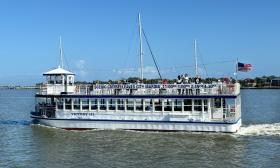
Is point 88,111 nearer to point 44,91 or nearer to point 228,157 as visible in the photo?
point 44,91

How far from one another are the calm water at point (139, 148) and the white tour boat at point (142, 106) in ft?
2.93

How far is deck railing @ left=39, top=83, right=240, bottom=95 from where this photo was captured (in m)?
36.7

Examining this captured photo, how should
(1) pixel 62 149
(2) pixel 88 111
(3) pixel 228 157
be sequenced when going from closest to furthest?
(3) pixel 228 157 → (1) pixel 62 149 → (2) pixel 88 111

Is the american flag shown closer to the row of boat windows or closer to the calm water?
the row of boat windows

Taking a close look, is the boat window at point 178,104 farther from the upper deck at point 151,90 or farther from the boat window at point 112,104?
the boat window at point 112,104

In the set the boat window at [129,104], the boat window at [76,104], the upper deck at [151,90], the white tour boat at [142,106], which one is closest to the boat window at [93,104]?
the white tour boat at [142,106]

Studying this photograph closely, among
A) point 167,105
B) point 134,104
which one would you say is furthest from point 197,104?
point 134,104

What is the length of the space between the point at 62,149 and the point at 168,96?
998 centimetres

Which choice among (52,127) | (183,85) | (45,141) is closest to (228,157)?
(183,85)

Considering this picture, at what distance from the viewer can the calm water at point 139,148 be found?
27328 millimetres

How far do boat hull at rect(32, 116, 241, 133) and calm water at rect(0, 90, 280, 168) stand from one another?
1.86 ft

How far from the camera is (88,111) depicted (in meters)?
39.7

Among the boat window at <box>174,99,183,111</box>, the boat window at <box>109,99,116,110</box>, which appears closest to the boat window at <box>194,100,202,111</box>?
the boat window at <box>174,99,183,111</box>

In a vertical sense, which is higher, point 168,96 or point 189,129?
point 168,96
